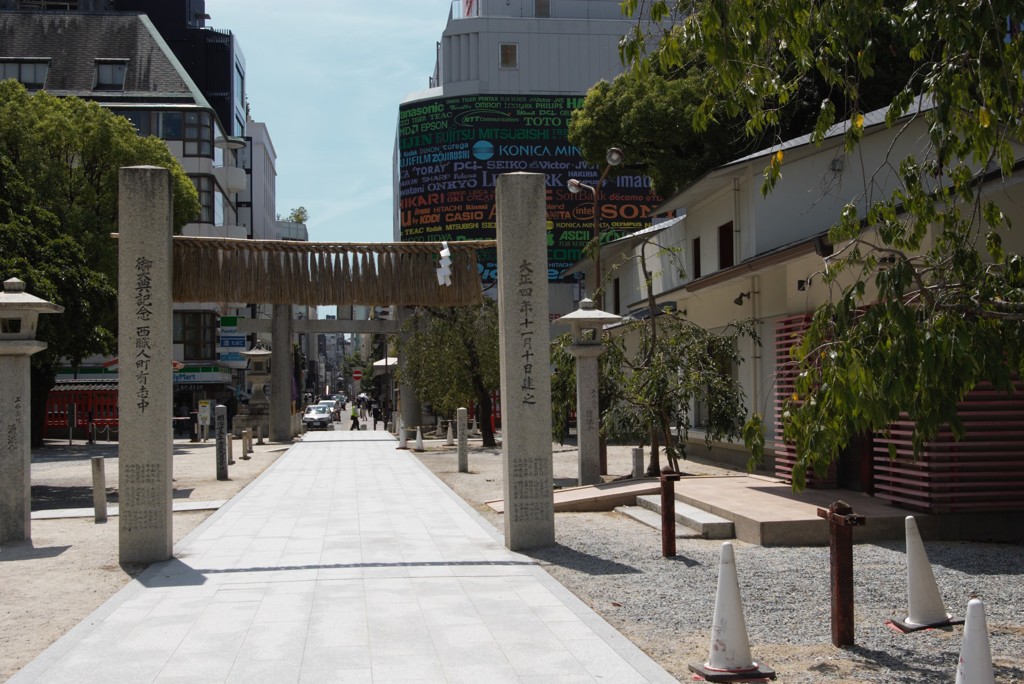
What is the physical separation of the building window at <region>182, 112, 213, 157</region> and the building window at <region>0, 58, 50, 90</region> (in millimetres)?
7351

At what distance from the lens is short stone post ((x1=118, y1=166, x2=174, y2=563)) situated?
10344 millimetres

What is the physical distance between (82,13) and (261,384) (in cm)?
2757

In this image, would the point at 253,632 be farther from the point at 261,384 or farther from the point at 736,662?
the point at 261,384

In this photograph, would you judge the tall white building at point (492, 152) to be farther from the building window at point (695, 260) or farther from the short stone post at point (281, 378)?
the building window at point (695, 260)

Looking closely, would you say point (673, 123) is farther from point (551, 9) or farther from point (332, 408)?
point (332, 408)

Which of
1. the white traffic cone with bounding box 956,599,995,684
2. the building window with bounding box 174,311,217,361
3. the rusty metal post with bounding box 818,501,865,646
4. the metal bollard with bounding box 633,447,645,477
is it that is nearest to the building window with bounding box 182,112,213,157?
the building window with bounding box 174,311,217,361

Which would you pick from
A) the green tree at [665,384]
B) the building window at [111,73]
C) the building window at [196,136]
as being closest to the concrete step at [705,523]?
the green tree at [665,384]

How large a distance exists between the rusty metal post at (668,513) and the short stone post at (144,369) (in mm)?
5210

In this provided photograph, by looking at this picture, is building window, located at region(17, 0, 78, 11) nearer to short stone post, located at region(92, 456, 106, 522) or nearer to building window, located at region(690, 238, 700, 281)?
building window, located at region(690, 238, 700, 281)

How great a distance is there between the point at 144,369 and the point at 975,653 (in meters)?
8.36

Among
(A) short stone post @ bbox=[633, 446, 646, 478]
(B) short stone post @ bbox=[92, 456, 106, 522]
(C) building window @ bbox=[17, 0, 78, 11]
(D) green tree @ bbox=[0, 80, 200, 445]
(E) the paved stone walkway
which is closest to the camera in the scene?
(E) the paved stone walkway

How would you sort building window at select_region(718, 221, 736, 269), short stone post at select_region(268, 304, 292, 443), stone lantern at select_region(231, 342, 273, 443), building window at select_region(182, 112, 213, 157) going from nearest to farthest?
building window at select_region(718, 221, 736, 269), short stone post at select_region(268, 304, 292, 443), stone lantern at select_region(231, 342, 273, 443), building window at select_region(182, 112, 213, 157)

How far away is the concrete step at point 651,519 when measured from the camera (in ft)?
39.7

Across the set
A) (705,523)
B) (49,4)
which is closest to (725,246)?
(705,523)
